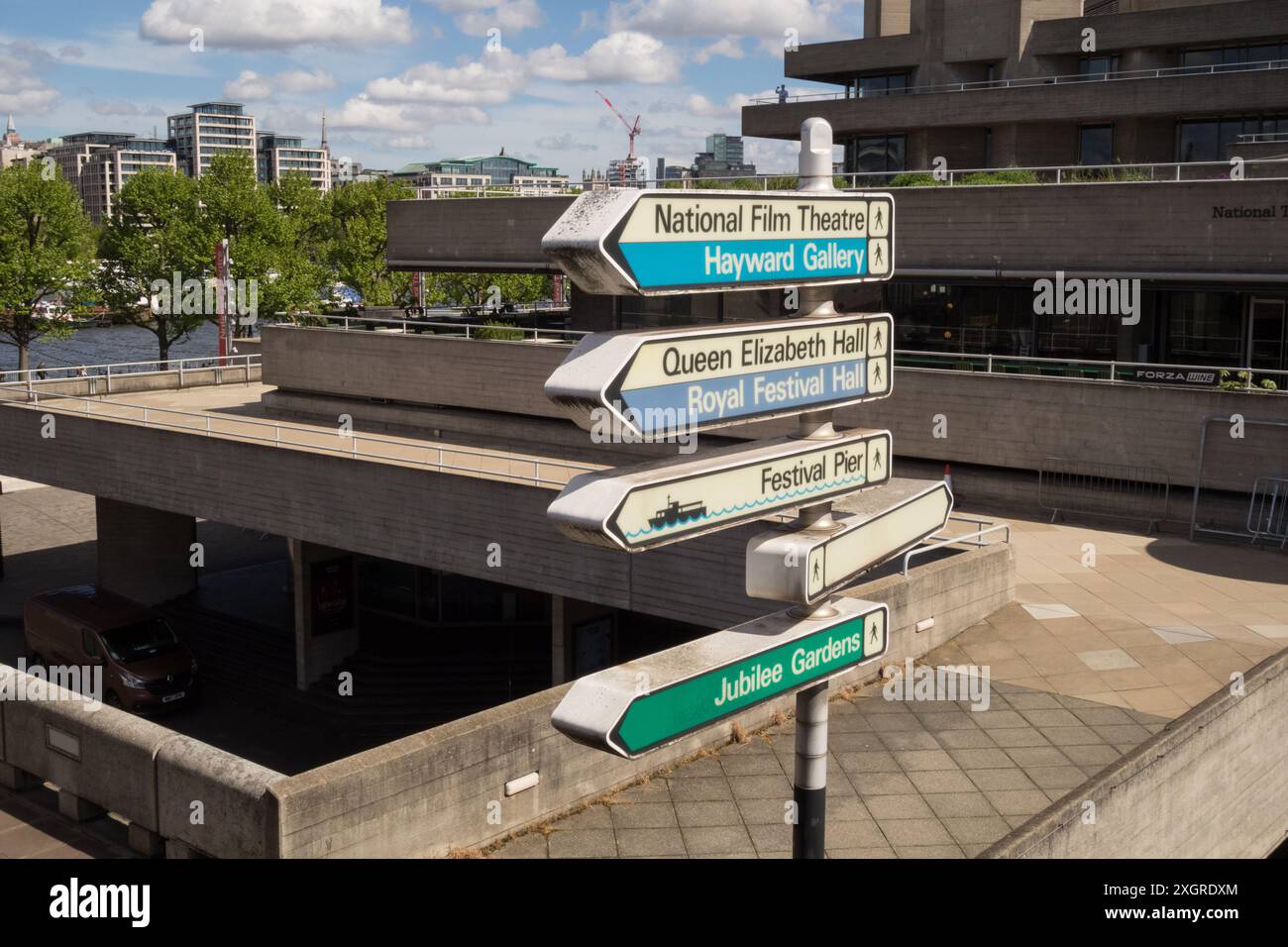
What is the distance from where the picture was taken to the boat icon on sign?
4.79 m

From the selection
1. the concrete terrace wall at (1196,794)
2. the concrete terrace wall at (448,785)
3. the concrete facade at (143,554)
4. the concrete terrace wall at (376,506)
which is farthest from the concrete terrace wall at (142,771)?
the concrete facade at (143,554)

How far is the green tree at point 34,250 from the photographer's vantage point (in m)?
55.0

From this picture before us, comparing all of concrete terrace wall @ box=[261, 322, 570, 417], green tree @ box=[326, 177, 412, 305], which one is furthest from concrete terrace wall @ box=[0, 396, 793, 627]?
green tree @ box=[326, 177, 412, 305]

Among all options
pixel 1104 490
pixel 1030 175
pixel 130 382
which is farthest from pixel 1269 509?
pixel 130 382

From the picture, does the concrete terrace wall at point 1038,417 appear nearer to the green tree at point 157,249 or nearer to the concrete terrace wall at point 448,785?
the concrete terrace wall at point 448,785

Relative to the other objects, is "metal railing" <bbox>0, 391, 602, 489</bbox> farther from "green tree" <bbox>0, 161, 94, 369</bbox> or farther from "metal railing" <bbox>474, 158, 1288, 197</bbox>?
"green tree" <bbox>0, 161, 94, 369</bbox>

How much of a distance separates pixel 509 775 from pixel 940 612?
673cm

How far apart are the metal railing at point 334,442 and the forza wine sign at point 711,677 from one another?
563 inches

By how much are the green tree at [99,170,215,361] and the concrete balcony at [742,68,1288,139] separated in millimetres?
31544

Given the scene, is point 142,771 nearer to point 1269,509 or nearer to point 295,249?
point 1269,509

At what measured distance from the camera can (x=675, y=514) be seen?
16.0 ft

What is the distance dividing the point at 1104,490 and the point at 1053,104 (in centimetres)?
1965

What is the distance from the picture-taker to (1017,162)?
38.4 m

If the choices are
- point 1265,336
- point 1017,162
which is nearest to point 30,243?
point 1017,162
